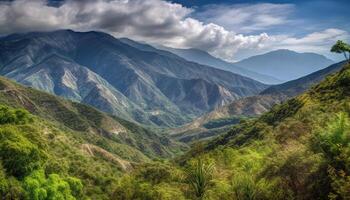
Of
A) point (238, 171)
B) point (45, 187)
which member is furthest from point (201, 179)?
point (45, 187)

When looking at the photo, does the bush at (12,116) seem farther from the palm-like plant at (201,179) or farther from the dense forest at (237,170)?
the palm-like plant at (201,179)

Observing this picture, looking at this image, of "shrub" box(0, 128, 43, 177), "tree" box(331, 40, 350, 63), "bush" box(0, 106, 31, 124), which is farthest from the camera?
"tree" box(331, 40, 350, 63)

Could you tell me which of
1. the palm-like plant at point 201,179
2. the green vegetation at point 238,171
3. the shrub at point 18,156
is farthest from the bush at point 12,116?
the palm-like plant at point 201,179

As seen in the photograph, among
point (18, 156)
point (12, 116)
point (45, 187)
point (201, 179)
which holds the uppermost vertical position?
point (201, 179)

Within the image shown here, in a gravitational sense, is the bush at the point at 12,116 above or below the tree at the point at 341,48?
below

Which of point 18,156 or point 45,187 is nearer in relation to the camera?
point 45,187

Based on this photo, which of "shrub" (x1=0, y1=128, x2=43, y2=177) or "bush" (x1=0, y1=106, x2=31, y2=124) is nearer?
"shrub" (x1=0, y1=128, x2=43, y2=177)

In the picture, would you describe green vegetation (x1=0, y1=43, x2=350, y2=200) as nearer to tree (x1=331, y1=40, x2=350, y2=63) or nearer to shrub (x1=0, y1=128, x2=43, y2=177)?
shrub (x1=0, y1=128, x2=43, y2=177)

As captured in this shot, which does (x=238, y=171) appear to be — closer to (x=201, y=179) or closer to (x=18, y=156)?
(x=201, y=179)

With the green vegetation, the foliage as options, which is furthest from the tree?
the foliage

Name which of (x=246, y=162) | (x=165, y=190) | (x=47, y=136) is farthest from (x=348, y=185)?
(x=47, y=136)

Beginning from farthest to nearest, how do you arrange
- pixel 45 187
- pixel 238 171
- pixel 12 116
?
pixel 12 116 < pixel 45 187 < pixel 238 171
